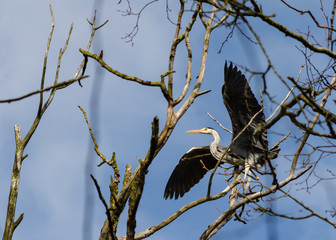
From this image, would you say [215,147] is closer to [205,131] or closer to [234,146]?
[234,146]

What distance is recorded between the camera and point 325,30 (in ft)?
13.9

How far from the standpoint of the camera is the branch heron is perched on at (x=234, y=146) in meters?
6.42

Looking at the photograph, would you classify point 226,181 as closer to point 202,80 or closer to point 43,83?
point 202,80

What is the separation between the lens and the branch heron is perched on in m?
6.42

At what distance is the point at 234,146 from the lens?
764 cm

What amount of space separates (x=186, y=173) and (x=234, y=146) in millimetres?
1125

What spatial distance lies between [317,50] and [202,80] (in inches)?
58.4

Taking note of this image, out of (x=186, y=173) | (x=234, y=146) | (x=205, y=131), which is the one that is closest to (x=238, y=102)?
(x=234, y=146)

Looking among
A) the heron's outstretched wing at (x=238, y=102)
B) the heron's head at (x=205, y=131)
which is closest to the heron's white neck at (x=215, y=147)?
the heron's head at (x=205, y=131)

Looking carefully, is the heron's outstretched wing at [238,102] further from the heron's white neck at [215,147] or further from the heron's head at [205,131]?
the heron's head at [205,131]

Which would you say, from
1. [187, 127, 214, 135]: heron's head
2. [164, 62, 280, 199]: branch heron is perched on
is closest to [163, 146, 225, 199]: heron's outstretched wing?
[164, 62, 280, 199]: branch heron is perched on

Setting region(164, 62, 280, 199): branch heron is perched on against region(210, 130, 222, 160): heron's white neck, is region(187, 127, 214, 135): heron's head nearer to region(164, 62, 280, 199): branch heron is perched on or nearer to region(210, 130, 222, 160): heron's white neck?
region(164, 62, 280, 199): branch heron is perched on

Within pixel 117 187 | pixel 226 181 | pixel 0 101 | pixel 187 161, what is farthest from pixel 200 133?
pixel 0 101

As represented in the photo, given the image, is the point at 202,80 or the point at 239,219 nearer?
the point at 202,80
